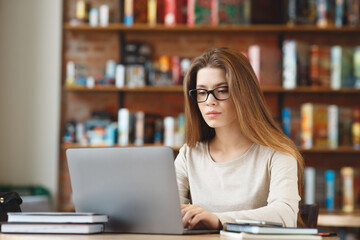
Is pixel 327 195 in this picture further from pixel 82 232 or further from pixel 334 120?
pixel 82 232

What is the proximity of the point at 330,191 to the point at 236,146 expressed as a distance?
1.93m

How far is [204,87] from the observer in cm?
207

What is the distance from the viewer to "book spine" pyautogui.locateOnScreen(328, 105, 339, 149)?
3.92 m

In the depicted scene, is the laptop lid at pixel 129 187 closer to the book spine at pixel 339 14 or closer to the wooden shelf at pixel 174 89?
the wooden shelf at pixel 174 89

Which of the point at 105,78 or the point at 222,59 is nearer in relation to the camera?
the point at 222,59

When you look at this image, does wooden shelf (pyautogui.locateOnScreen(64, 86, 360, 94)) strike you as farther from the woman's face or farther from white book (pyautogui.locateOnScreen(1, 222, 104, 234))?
white book (pyautogui.locateOnScreen(1, 222, 104, 234))

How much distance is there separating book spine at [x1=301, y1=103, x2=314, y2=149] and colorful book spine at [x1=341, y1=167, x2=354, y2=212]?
0.31 meters

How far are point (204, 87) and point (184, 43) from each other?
2.26 m

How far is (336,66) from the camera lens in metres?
3.96

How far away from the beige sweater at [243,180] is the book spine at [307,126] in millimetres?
1859

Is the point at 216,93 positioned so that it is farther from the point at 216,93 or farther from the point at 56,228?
the point at 56,228

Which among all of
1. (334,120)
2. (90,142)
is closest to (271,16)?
(334,120)

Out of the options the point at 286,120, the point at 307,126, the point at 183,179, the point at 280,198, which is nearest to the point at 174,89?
the point at 286,120

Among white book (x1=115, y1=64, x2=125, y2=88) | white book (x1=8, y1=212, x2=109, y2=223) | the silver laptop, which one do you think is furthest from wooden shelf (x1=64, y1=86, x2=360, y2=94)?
white book (x1=8, y1=212, x2=109, y2=223)
